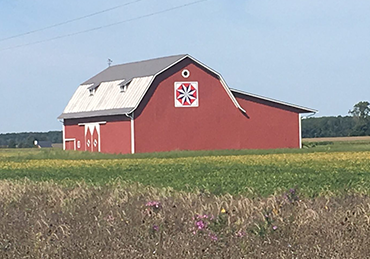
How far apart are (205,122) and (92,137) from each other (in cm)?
820

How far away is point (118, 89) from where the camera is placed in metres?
51.7

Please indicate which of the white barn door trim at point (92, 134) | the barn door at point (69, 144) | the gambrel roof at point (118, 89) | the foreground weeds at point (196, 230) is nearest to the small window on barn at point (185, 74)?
the gambrel roof at point (118, 89)

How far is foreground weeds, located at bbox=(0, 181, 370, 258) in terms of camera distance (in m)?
9.01

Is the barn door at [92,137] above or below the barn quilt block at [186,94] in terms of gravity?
below

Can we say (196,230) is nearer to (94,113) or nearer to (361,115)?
(94,113)

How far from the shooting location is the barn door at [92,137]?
1998 inches

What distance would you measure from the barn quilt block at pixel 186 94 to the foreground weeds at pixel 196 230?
36.8 metres

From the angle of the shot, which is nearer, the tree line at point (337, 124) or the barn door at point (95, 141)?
the barn door at point (95, 141)

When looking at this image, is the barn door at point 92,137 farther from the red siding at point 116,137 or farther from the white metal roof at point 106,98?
the white metal roof at point 106,98

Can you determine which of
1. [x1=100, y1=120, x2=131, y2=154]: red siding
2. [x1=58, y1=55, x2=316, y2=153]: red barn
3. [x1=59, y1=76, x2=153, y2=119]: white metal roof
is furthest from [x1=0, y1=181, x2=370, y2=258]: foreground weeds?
[x1=59, y1=76, x2=153, y2=119]: white metal roof

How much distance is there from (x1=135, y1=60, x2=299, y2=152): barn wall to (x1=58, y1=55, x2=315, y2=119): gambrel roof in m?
0.51

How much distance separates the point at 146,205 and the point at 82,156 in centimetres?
3491

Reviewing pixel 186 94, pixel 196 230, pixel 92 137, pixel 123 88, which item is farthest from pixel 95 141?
pixel 196 230

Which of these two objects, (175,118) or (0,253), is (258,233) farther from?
(175,118)
